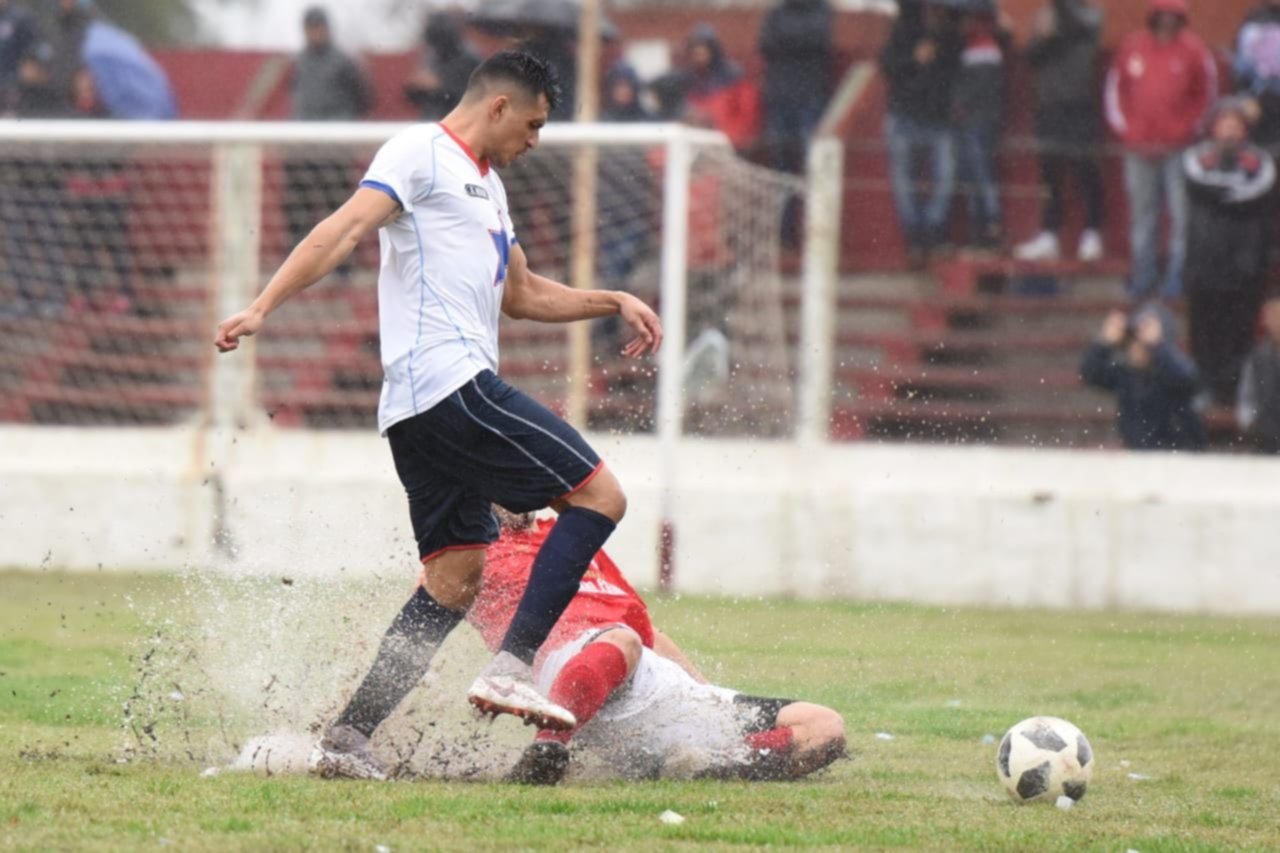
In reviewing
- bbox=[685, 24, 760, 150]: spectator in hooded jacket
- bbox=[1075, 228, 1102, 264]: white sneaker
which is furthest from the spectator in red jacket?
bbox=[685, 24, 760, 150]: spectator in hooded jacket

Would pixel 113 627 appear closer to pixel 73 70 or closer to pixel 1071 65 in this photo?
pixel 73 70

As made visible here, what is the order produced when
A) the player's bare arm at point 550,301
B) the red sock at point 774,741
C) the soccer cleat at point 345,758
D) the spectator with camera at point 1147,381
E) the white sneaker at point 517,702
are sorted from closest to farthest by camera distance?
the white sneaker at point 517,702, the soccer cleat at point 345,758, the red sock at point 774,741, the player's bare arm at point 550,301, the spectator with camera at point 1147,381

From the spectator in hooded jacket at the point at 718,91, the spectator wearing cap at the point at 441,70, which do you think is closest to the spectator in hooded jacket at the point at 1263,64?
the spectator in hooded jacket at the point at 718,91

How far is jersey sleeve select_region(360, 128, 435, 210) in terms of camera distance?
6.32 metres

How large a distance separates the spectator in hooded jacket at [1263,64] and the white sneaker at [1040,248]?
5.33 ft

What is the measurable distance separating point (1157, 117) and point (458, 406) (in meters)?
9.67

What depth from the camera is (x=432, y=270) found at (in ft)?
21.1

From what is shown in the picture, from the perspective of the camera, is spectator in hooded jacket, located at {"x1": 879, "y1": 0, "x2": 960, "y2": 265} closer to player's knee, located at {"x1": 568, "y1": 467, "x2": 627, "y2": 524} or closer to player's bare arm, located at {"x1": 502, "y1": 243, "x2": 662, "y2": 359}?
player's bare arm, located at {"x1": 502, "y1": 243, "x2": 662, "y2": 359}

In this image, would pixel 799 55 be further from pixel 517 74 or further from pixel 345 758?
pixel 345 758

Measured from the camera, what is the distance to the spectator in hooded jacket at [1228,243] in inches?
552

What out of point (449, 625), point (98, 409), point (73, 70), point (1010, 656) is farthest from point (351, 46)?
point (449, 625)

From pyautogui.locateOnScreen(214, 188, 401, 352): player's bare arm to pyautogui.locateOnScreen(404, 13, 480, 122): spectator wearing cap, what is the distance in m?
9.08

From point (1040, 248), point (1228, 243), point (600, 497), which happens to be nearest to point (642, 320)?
point (600, 497)

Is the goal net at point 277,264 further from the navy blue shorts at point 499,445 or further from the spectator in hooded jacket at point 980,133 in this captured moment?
the navy blue shorts at point 499,445
